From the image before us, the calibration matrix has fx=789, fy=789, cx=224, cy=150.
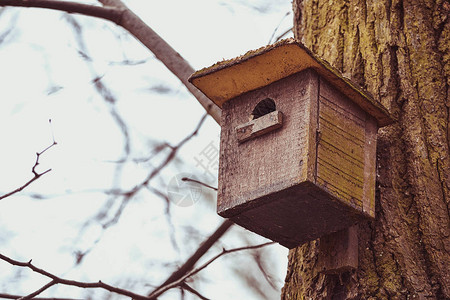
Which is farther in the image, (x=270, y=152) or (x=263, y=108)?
(x=263, y=108)

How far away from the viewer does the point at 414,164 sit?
2521mm

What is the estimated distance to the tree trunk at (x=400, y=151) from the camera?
238 cm

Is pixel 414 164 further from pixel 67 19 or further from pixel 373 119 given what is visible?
pixel 67 19

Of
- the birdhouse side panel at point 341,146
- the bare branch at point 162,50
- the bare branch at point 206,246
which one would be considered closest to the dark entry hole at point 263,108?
the birdhouse side panel at point 341,146

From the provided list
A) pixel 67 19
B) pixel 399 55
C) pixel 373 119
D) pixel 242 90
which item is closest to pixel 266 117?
pixel 242 90

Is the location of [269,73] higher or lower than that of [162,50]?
lower

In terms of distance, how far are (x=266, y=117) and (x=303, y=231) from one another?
381 millimetres

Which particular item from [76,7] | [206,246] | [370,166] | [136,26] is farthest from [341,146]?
[76,7]

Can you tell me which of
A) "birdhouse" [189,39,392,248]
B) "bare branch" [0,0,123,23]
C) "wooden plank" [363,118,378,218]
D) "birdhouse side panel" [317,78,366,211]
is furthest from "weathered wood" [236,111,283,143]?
"bare branch" [0,0,123,23]

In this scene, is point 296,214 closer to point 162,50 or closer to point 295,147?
point 295,147

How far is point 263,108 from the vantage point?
265 cm

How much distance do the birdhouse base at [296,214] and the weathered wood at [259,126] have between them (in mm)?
226

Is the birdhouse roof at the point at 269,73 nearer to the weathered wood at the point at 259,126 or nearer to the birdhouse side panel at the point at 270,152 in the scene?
the birdhouse side panel at the point at 270,152

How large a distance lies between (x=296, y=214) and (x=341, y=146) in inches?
9.9
